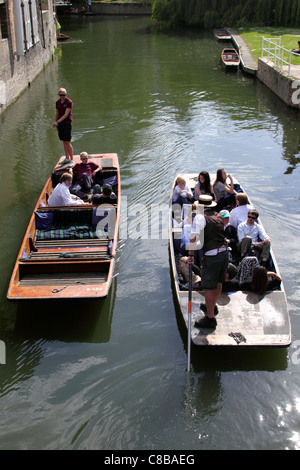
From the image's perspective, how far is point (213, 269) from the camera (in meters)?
5.77

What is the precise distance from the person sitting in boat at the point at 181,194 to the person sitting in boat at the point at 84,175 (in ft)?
5.65

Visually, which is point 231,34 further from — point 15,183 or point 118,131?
point 15,183

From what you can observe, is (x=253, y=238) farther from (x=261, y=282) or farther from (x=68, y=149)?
(x=68, y=149)

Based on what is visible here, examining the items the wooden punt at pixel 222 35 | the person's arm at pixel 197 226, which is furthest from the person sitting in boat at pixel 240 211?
the wooden punt at pixel 222 35

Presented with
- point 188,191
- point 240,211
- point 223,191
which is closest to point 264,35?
point 188,191

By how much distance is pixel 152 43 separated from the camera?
29.6 metres

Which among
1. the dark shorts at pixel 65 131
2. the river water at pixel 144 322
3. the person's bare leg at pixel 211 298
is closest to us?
the river water at pixel 144 322

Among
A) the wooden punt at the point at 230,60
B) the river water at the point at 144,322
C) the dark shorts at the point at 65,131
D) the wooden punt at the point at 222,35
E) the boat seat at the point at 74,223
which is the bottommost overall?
the river water at the point at 144,322

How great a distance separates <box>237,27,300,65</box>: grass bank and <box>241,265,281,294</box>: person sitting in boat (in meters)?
16.5

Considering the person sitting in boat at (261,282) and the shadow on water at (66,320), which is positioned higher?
the person sitting in boat at (261,282)

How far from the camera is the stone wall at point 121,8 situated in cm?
4522

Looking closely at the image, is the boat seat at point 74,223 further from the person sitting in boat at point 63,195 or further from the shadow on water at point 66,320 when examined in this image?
the shadow on water at point 66,320

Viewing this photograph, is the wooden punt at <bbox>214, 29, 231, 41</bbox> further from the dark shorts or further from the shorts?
the shorts

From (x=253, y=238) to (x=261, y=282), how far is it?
40.5 inches
